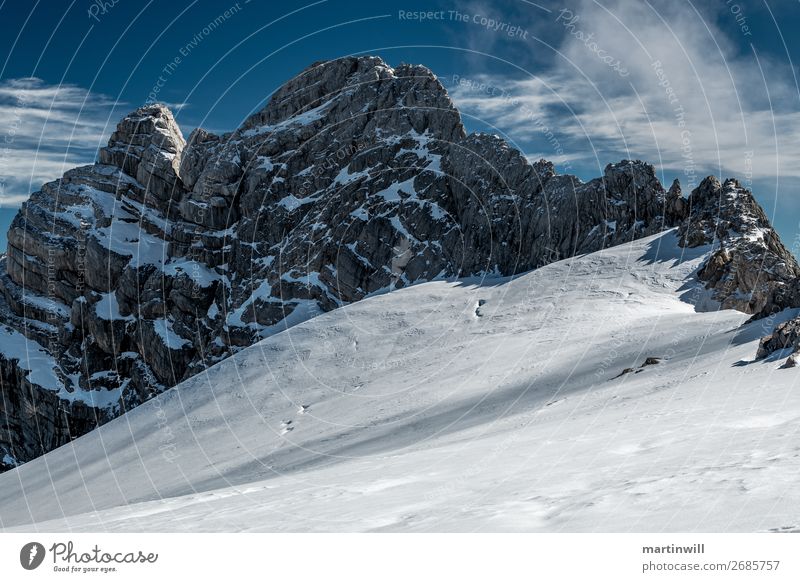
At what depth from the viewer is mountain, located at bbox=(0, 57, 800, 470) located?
10631cm

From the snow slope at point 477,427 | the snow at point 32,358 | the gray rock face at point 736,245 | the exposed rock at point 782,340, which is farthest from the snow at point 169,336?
the exposed rock at point 782,340

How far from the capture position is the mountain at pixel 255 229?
10631 centimetres

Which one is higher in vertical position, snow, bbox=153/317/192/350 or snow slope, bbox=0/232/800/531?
snow, bbox=153/317/192/350

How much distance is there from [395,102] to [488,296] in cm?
6941

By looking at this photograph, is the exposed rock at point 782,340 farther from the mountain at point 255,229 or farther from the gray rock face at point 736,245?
the mountain at point 255,229

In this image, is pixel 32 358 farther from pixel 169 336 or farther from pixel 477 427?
pixel 477 427

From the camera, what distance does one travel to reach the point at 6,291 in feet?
477
